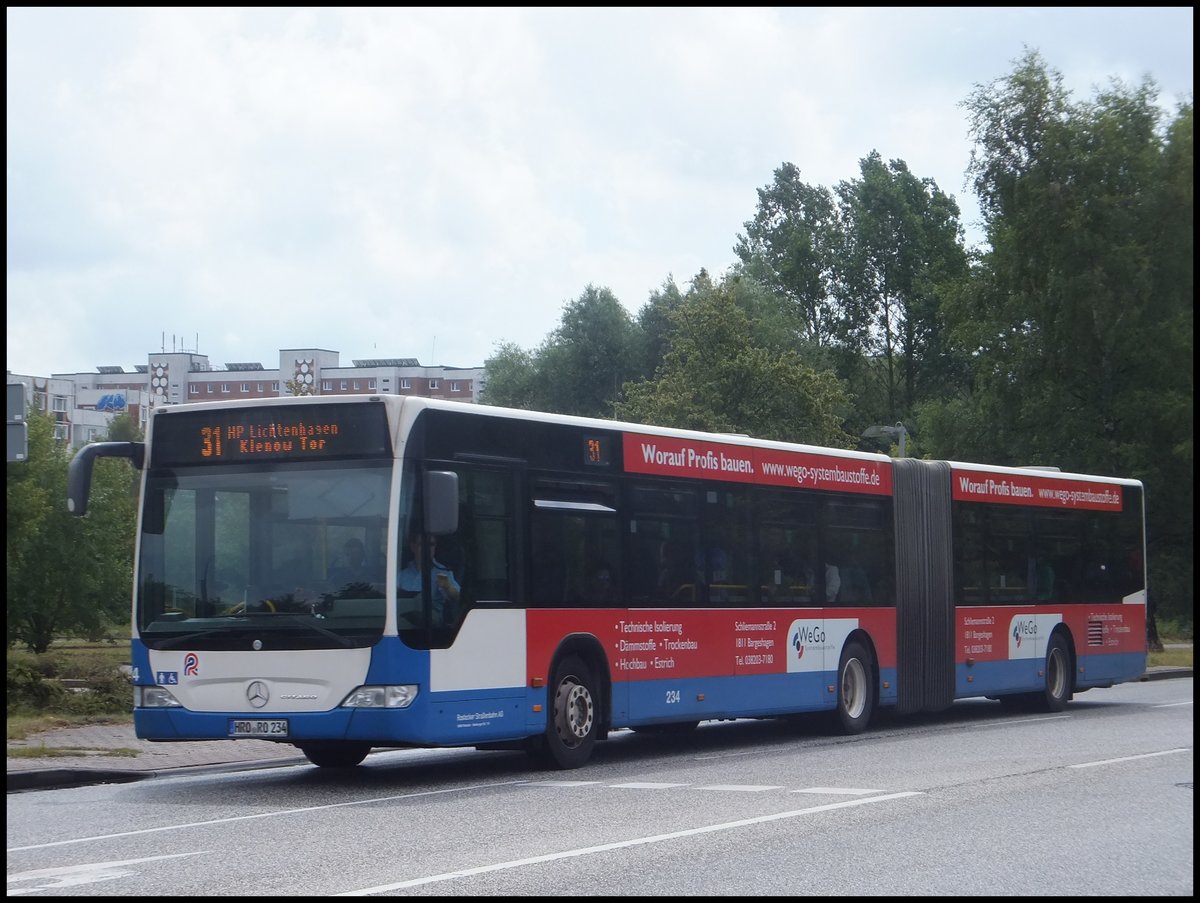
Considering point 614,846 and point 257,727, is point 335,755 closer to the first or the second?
point 257,727

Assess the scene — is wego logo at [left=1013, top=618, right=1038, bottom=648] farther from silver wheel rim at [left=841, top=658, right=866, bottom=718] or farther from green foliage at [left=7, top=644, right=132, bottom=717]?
green foliage at [left=7, top=644, right=132, bottom=717]

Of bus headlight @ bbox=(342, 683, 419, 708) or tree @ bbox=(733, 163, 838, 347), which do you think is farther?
tree @ bbox=(733, 163, 838, 347)

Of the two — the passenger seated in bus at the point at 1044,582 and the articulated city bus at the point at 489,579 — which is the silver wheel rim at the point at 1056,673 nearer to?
the passenger seated in bus at the point at 1044,582

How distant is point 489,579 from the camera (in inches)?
573

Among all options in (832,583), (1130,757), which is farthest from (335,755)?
(1130,757)

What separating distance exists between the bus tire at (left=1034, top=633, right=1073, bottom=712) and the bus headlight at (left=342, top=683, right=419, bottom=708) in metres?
12.7

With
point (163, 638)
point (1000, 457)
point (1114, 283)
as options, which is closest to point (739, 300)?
point (1000, 457)

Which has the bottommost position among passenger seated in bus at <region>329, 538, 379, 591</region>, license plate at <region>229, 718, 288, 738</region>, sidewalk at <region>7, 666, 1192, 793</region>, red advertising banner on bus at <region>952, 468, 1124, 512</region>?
sidewalk at <region>7, 666, 1192, 793</region>

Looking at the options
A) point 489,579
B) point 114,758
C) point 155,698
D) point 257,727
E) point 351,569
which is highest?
point 351,569

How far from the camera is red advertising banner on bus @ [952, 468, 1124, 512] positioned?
22.5 metres

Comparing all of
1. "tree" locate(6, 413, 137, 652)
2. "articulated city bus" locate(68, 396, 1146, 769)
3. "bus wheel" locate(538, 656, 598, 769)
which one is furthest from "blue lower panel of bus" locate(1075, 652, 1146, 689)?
"tree" locate(6, 413, 137, 652)

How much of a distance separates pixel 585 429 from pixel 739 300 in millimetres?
54651

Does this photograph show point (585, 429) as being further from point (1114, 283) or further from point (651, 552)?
point (1114, 283)

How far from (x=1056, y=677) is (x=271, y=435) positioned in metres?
13.8
